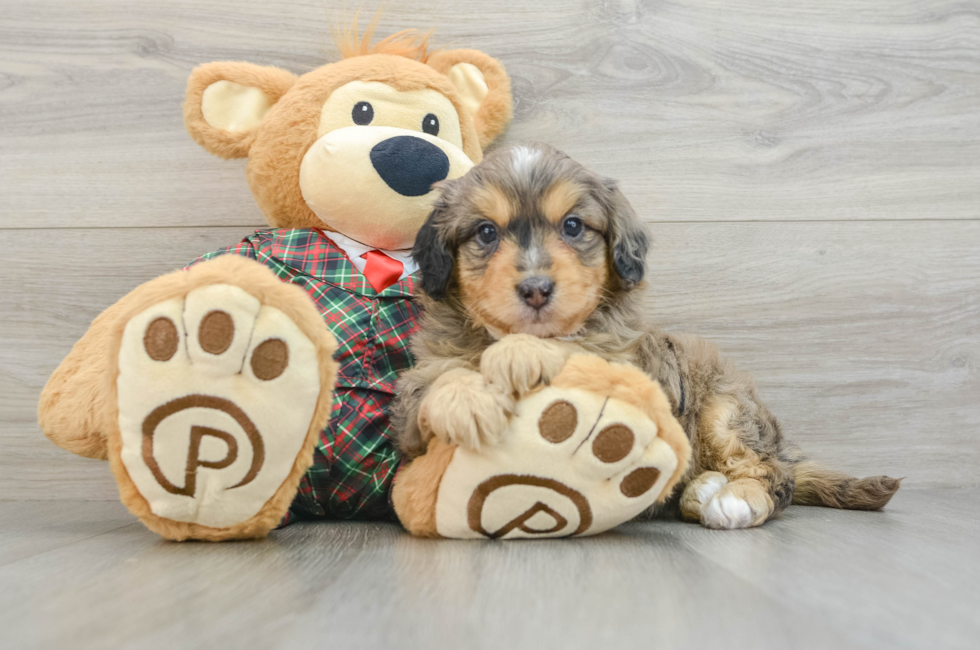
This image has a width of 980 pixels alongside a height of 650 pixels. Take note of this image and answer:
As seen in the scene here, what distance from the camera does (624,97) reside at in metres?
1.98

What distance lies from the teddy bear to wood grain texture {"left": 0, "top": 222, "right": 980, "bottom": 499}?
1.74ft

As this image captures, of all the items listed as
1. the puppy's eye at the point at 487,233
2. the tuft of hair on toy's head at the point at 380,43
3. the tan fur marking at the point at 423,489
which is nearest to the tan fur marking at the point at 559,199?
the puppy's eye at the point at 487,233

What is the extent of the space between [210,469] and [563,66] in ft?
4.88

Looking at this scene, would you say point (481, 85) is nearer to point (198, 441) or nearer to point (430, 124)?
point (430, 124)

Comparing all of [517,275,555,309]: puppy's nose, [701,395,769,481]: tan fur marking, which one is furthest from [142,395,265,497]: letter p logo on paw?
[701,395,769,481]: tan fur marking

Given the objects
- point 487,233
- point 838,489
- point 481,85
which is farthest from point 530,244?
point 838,489

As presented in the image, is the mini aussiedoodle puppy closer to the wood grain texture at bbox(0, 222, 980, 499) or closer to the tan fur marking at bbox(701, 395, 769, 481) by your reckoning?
the tan fur marking at bbox(701, 395, 769, 481)

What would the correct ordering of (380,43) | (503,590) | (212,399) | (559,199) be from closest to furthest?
(503,590), (212,399), (559,199), (380,43)

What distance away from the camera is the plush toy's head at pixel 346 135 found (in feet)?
4.84

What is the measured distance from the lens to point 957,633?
0.78 metres

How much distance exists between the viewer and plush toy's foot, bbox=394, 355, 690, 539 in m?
1.10

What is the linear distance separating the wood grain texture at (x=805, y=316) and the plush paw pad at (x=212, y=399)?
0.97 metres

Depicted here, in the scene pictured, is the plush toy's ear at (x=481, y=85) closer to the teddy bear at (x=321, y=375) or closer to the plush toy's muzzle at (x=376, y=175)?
the teddy bear at (x=321, y=375)

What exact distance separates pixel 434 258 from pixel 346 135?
0.37 meters
